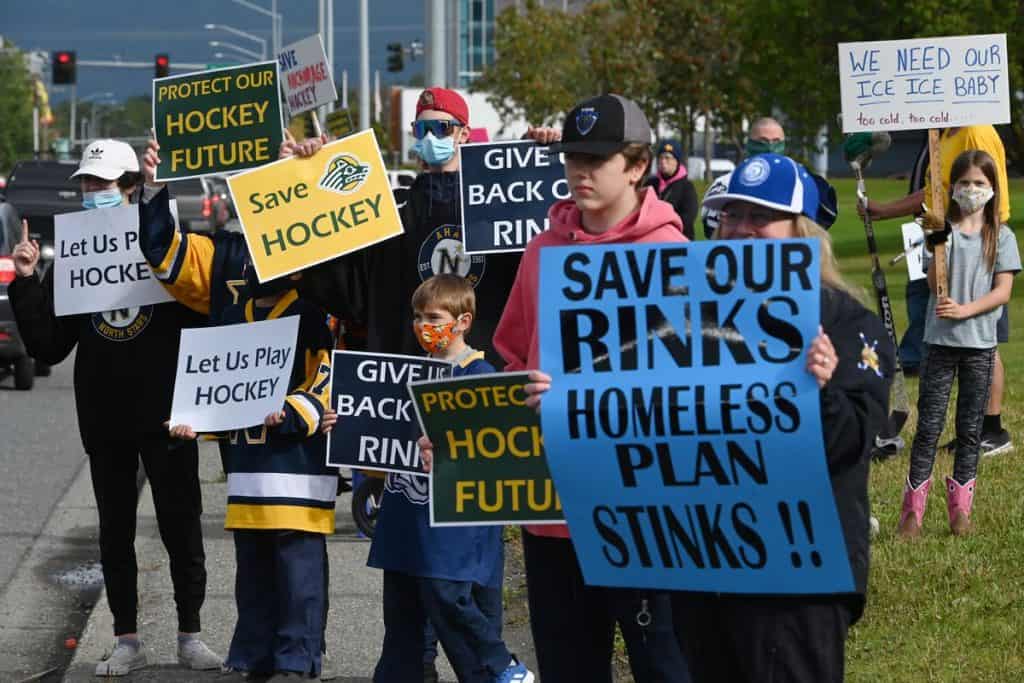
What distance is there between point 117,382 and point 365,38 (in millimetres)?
30048

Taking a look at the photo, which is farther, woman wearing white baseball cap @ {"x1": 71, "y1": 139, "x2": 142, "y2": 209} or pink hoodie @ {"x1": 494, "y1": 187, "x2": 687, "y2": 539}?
woman wearing white baseball cap @ {"x1": 71, "y1": 139, "x2": 142, "y2": 209}

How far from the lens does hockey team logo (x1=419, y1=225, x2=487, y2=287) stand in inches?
246

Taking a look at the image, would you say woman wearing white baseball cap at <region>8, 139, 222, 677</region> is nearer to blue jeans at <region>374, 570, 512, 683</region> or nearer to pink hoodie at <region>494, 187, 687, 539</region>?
blue jeans at <region>374, 570, 512, 683</region>

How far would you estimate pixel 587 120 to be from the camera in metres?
4.55

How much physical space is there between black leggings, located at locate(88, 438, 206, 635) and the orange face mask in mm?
1420

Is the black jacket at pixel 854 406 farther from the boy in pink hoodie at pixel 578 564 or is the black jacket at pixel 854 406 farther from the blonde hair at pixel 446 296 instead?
the blonde hair at pixel 446 296

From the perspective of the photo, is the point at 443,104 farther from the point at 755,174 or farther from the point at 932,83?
the point at 932,83

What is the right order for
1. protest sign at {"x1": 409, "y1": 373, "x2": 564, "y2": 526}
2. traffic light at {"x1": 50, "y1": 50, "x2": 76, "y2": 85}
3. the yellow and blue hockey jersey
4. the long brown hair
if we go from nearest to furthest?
protest sign at {"x1": 409, "y1": 373, "x2": 564, "y2": 526}, the yellow and blue hockey jersey, the long brown hair, traffic light at {"x1": 50, "y1": 50, "x2": 76, "y2": 85}

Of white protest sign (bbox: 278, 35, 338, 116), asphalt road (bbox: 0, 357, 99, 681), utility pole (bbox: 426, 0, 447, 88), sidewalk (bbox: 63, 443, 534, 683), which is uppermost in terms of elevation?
utility pole (bbox: 426, 0, 447, 88)

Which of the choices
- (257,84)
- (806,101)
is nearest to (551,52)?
(806,101)

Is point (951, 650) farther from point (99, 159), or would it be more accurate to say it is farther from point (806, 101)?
point (806, 101)

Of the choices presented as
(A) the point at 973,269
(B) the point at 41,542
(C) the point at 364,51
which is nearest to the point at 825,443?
(A) the point at 973,269

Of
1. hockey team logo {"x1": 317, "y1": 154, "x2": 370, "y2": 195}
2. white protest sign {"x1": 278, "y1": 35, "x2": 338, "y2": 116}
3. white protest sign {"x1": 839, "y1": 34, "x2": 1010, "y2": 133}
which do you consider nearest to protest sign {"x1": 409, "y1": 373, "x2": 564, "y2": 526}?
hockey team logo {"x1": 317, "y1": 154, "x2": 370, "y2": 195}

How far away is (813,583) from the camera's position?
12.5 ft
